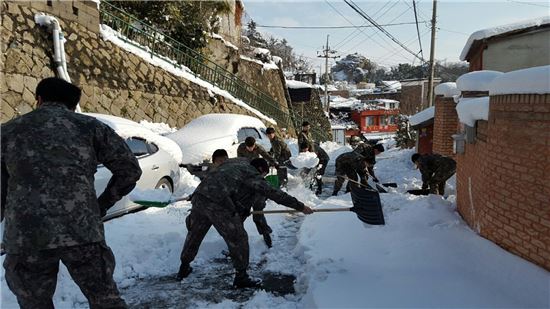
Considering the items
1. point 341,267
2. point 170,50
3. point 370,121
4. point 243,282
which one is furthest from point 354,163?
point 370,121

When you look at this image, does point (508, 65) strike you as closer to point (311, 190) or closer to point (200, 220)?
point (311, 190)

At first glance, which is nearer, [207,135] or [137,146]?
[137,146]

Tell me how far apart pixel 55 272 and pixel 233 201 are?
6.76 ft

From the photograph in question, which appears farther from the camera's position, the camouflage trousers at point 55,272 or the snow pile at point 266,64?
the snow pile at point 266,64

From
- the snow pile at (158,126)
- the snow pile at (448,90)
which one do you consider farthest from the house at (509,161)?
the snow pile at (158,126)

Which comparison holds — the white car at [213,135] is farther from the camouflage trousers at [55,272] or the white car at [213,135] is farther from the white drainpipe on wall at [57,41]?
the camouflage trousers at [55,272]

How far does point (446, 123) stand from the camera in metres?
11.0

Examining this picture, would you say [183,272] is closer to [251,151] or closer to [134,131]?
[134,131]

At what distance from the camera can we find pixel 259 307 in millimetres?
3912

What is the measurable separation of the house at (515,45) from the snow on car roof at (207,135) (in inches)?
235

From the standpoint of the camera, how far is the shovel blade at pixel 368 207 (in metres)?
4.48

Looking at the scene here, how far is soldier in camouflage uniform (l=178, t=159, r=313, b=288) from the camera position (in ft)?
14.1

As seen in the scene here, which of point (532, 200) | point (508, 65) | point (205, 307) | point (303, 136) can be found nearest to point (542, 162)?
point (532, 200)

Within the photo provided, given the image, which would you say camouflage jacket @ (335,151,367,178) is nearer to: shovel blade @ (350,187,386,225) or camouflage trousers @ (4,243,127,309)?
shovel blade @ (350,187,386,225)
